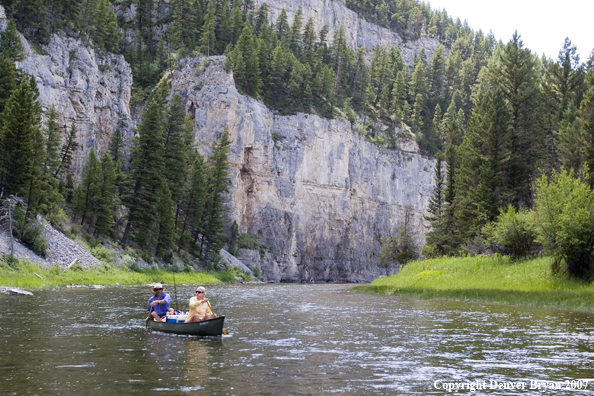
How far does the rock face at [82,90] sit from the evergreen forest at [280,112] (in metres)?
2.42

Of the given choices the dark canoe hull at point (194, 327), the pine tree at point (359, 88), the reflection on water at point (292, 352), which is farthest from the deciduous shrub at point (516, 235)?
the pine tree at point (359, 88)

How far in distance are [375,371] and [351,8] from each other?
153 m

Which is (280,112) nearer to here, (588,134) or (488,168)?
(488,168)

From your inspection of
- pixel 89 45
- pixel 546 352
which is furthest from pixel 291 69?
pixel 546 352

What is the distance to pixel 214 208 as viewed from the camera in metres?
74.2

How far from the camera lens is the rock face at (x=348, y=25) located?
139 metres

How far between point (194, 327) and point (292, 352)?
4.58m

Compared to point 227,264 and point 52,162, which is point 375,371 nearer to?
point 52,162

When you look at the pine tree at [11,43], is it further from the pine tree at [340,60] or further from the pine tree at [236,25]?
the pine tree at [340,60]

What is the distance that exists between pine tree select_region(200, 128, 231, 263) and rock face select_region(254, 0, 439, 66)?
6901 centimetres

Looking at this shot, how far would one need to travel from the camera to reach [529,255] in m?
37.2

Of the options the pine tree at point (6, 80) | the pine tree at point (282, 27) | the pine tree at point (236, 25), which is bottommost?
the pine tree at point (6, 80)

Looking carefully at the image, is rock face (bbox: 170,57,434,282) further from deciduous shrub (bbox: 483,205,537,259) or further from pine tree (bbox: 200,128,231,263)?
deciduous shrub (bbox: 483,205,537,259)

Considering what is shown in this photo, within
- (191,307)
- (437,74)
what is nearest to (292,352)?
(191,307)
